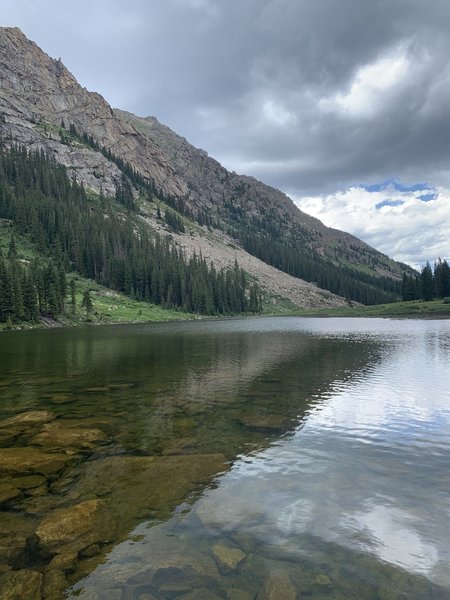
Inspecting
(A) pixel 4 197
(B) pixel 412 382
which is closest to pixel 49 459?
(B) pixel 412 382

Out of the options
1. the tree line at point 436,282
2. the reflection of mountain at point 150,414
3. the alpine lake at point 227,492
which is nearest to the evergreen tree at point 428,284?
the tree line at point 436,282

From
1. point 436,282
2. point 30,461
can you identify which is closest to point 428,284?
point 436,282

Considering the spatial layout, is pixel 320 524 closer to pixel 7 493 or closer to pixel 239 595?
pixel 239 595

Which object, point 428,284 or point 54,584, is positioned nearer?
point 54,584

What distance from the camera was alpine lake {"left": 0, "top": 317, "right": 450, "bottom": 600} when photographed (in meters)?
9.05

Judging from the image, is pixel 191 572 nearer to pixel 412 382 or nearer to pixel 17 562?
pixel 17 562

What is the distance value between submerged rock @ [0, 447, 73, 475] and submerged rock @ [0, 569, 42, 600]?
653 centimetres

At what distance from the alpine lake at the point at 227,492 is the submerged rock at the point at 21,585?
0.10ft

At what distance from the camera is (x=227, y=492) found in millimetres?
13477

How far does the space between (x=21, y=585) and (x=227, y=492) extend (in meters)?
6.74

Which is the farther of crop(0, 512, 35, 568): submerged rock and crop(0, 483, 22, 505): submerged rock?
crop(0, 483, 22, 505): submerged rock

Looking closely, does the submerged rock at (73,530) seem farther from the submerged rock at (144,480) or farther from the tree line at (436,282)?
the tree line at (436,282)

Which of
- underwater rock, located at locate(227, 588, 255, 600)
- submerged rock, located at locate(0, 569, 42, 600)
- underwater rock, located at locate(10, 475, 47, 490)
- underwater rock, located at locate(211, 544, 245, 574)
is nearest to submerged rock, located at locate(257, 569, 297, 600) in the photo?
underwater rock, located at locate(227, 588, 255, 600)

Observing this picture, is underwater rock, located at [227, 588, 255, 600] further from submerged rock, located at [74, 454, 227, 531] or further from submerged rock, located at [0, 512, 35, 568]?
submerged rock, located at [0, 512, 35, 568]
